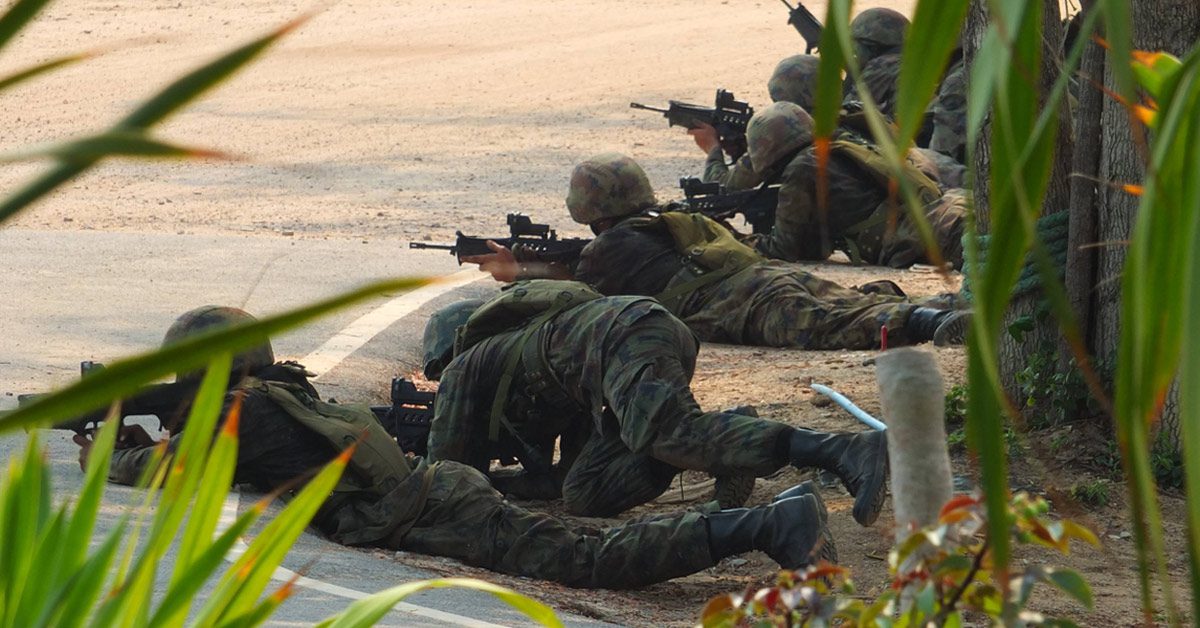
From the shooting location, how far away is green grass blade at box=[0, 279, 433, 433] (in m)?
0.92

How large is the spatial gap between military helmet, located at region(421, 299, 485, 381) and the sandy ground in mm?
1137

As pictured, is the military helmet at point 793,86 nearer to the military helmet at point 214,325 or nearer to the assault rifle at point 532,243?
the assault rifle at point 532,243

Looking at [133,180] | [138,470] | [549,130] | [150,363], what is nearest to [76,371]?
[138,470]

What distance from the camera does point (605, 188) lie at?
25.3 feet

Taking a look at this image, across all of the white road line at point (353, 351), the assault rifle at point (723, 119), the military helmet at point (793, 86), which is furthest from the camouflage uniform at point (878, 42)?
the white road line at point (353, 351)

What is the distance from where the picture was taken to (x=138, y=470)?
17.5ft

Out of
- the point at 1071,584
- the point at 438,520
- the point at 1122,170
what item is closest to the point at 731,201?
the point at 1122,170

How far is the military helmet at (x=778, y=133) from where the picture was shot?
32.3 feet

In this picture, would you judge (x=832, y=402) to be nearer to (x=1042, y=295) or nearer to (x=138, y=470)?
(x=1042, y=295)

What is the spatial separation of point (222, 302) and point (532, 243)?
1849 millimetres

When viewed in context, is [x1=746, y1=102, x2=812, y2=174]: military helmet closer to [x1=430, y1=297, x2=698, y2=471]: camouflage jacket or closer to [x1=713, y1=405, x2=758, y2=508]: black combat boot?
[x1=430, y1=297, x2=698, y2=471]: camouflage jacket

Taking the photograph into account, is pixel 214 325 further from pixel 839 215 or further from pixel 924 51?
pixel 839 215

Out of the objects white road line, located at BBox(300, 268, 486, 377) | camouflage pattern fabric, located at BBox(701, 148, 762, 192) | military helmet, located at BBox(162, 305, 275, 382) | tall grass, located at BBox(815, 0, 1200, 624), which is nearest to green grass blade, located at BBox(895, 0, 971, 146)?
tall grass, located at BBox(815, 0, 1200, 624)

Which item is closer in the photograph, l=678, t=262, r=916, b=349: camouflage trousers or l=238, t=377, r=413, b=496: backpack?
l=238, t=377, r=413, b=496: backpack
